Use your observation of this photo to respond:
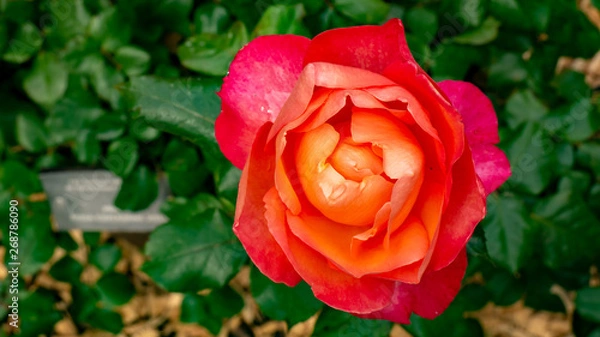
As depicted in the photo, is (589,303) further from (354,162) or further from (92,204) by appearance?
(92,204)

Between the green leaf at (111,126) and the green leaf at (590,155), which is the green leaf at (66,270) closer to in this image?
the green leaf at (111,126)

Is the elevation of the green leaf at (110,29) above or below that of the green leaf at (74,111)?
above

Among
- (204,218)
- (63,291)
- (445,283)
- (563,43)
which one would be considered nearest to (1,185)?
(63,291)

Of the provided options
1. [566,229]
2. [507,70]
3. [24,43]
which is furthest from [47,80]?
[566,229]

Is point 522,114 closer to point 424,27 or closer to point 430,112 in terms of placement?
point 424,27

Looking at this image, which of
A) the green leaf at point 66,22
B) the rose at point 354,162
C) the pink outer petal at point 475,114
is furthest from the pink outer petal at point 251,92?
the green leaf at point 66,22

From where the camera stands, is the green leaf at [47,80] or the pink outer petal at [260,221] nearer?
the pink outer petal at [260,221]

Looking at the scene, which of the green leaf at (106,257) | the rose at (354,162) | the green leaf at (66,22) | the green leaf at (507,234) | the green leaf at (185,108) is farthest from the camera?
the green leaf at (106,257)
